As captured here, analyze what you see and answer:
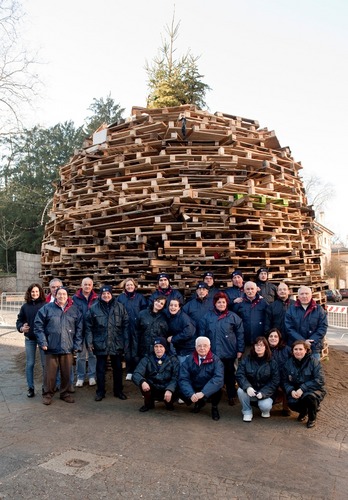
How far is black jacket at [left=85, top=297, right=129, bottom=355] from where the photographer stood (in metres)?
6.91

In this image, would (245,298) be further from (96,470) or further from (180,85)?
(180,85)

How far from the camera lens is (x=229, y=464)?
4.45 m

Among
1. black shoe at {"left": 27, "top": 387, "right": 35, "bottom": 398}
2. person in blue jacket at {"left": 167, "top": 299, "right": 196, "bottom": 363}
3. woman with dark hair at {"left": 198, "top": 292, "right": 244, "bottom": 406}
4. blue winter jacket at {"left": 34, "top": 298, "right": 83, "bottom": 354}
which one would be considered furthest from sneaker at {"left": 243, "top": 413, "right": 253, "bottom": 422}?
black shoe at {"left": 27, "top": 387, "right": 35, "bottom": 398}

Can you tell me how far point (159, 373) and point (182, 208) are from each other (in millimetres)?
3505

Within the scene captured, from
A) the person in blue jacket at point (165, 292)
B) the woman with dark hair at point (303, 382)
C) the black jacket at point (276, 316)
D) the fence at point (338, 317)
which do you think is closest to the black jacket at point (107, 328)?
the person in blue jacket at point (165, 292)

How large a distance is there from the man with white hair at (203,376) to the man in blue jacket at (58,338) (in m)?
1.94

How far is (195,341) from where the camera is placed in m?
6.75

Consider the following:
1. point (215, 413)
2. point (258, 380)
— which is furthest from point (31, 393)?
point (258, 380)

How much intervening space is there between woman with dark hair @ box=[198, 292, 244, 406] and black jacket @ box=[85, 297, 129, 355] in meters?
1.34

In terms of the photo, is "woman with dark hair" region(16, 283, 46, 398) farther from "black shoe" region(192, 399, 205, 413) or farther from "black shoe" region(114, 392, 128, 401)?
"black shoe" region(192, 399, 205, 413)

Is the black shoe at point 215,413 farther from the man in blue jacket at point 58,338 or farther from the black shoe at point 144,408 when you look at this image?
the man in blue jacket at point 58,338

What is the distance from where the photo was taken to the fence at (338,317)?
1606cm

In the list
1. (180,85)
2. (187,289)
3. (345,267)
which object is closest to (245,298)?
(187,289)

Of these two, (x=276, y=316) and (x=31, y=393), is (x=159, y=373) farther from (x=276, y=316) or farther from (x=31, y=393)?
(x=31, y=393)
